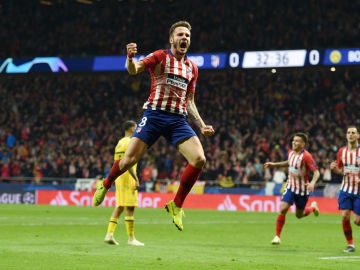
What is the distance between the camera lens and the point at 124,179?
1480 cm

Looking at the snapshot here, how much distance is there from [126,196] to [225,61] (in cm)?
2067

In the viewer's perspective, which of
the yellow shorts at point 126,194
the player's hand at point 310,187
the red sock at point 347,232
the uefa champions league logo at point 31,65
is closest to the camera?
the red sock at point 347,232

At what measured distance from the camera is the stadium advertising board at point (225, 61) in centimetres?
3225

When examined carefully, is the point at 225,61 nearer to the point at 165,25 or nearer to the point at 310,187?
the point at 165,25

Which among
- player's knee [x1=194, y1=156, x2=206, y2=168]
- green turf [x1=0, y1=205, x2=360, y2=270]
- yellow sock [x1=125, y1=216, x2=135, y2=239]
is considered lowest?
green turf [x1=0, y1=205, x2=360, y2=270]

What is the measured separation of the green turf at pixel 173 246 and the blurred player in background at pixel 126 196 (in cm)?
29

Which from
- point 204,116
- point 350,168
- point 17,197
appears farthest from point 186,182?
point 204,116

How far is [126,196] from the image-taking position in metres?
14.5

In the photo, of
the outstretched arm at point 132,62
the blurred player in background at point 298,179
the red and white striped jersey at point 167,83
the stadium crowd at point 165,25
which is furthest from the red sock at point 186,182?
the stadium crowd at point 165,25

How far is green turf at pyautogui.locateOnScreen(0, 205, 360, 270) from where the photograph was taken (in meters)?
10.9

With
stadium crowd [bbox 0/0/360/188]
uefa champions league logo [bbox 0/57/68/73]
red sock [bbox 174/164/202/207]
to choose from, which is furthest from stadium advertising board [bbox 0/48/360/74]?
red sock [bbox 174/164/202/207]

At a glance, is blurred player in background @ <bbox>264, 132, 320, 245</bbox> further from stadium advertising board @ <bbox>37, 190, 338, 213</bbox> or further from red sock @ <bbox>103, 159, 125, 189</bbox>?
stadium advertising board @ <bbox>37, 190, 338, 213</bbox>

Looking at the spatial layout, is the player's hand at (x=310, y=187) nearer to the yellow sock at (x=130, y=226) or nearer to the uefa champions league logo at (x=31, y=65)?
the yellow sock at (x=130, y=226)

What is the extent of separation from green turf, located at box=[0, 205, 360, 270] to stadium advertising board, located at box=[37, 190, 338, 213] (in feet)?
22.9
